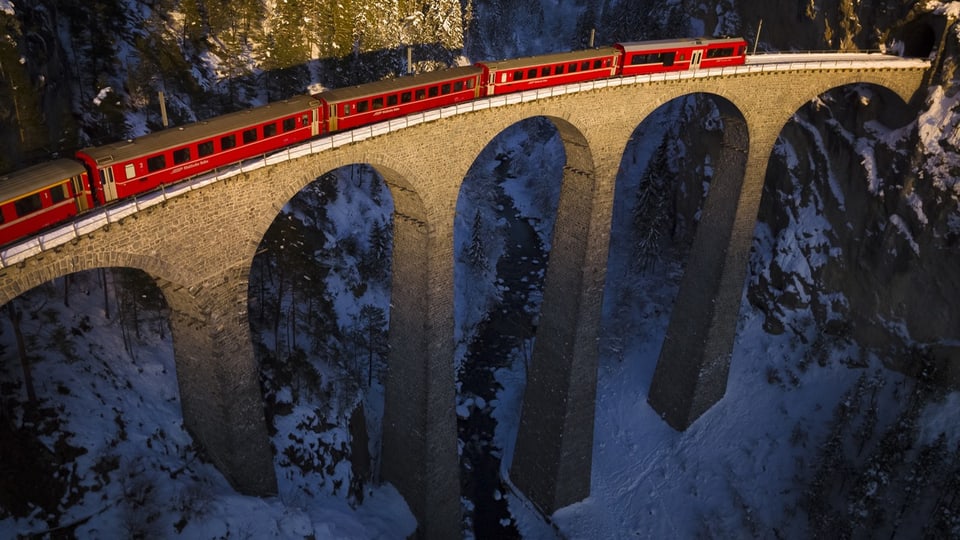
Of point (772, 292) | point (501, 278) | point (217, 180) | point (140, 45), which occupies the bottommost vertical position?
point (501, 278)

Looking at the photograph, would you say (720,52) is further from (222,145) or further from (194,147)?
(194,147)

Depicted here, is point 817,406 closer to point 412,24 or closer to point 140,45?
point 412,24

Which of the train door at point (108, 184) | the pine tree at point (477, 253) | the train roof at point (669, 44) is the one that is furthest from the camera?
the pine tree at point (477, 253)

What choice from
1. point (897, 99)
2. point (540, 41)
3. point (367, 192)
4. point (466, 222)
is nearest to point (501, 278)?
point (466, 222)

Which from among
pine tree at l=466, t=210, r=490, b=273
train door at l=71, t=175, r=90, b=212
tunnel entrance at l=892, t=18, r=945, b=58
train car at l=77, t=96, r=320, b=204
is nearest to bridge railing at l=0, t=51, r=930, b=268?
train door at l=71, t=175, r=90, b=212

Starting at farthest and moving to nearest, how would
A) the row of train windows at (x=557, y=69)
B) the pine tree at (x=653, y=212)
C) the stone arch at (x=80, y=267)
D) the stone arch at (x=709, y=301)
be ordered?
the pine tree at (x=653, y=212)
the stone arch at (x=709, y=301)
the row of train windows at (x=557, y=69)
the stone arch at (x=80, y=267)

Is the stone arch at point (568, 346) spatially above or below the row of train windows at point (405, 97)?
below

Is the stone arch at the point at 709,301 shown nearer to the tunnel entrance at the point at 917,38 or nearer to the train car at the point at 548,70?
the train car at the point at 548,70

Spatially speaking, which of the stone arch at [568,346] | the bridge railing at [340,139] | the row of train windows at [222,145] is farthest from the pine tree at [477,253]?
the row of train windows at [222,145]
